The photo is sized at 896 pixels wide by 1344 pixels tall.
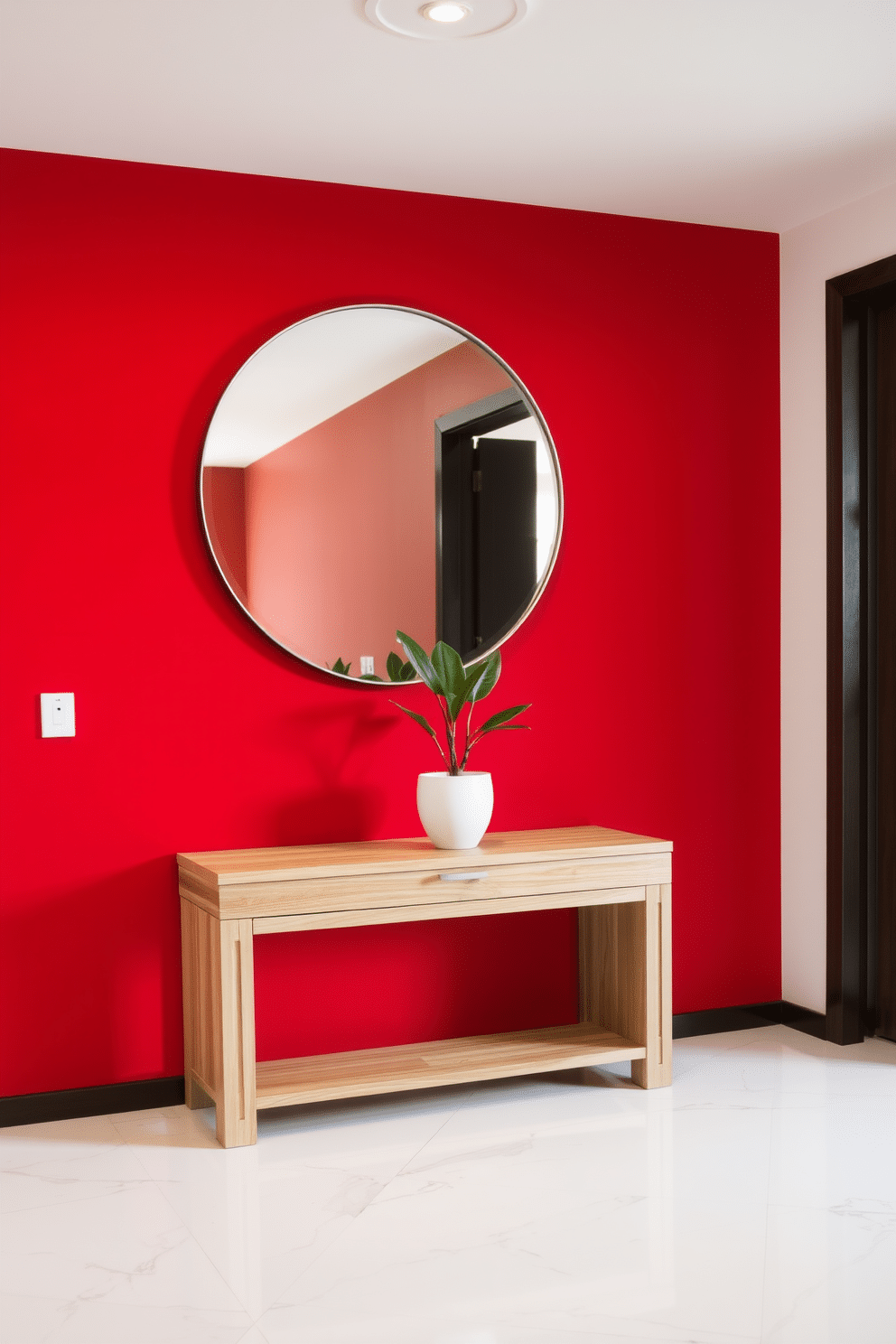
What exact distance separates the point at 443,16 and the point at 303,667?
5.09ft

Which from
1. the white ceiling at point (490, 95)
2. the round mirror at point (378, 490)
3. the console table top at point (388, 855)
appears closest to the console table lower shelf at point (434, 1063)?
the console table top at point (388, 855)

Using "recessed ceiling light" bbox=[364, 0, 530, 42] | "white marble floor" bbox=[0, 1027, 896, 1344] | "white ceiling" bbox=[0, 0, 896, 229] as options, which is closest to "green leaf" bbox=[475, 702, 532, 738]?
"white marble floor" bbox=[0, 1027, 896, 1344]

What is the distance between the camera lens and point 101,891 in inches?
120

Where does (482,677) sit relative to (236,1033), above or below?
above

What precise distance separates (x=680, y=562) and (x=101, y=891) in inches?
72.8

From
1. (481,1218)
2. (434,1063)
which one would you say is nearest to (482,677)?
(434,1063)

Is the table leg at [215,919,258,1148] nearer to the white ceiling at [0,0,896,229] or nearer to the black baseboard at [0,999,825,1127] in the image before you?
the black baseboard at [0,999,825,1127]

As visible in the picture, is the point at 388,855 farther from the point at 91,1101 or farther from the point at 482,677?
the point at 91,1101

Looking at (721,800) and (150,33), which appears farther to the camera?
(721,800)

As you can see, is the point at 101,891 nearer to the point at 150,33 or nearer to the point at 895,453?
the point at 150,33

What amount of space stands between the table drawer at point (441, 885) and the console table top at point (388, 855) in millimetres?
15

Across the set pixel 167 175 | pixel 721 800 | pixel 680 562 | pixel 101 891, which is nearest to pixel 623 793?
pixel 721 800

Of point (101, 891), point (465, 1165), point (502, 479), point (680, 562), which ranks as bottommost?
point (465, 1165)

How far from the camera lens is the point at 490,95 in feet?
9.07
